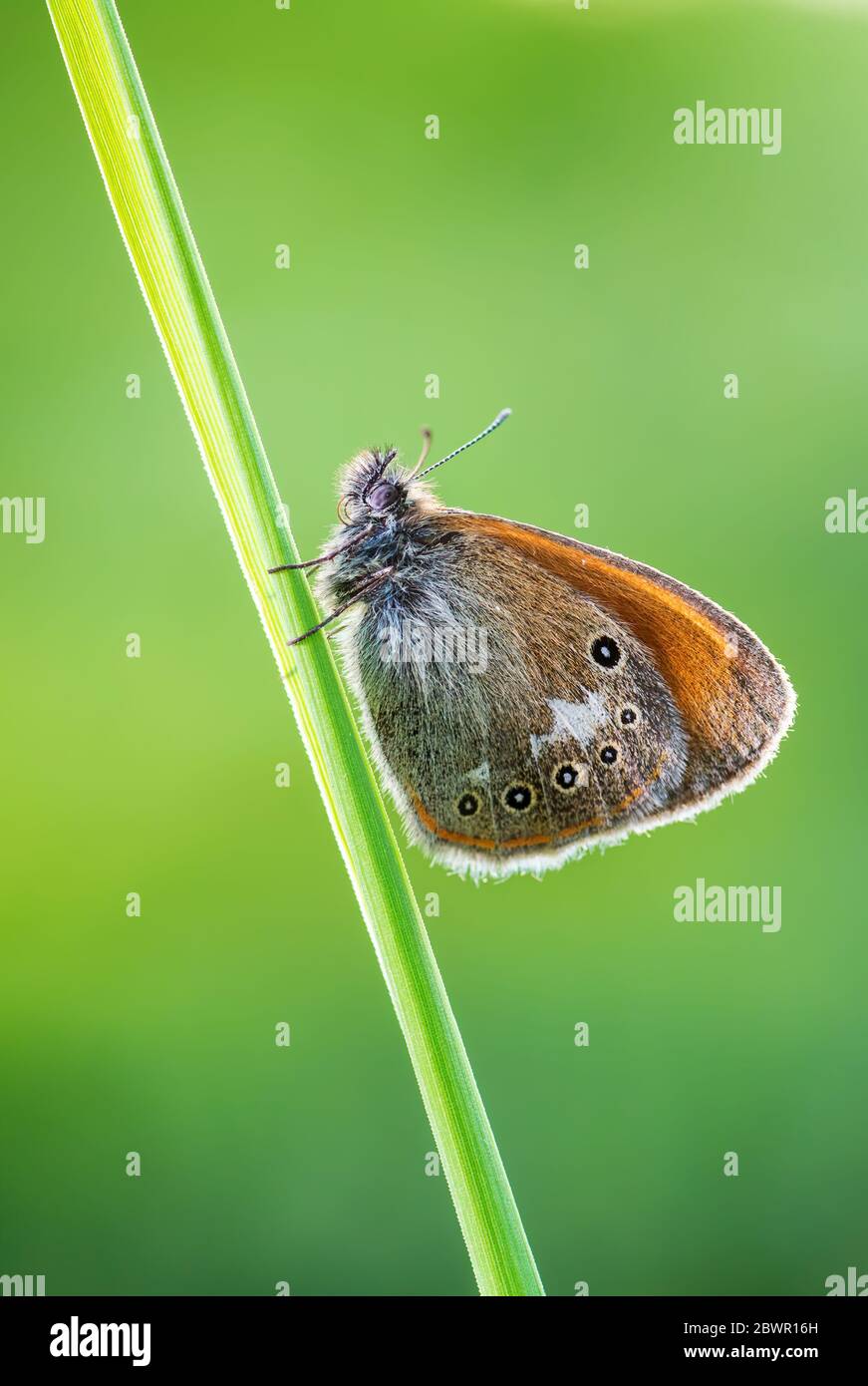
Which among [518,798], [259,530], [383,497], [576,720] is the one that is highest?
[383,497]

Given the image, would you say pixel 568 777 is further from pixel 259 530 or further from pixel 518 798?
pixel 259 530

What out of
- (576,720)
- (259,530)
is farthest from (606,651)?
(259,530)

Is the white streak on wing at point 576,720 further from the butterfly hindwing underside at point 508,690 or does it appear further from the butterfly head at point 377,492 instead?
the butterfly head at point 377,492

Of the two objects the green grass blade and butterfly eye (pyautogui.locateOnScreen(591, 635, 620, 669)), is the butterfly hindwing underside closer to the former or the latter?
butterfly eye (pyautogui.locateOnScreen(591, 635, 620, 669))

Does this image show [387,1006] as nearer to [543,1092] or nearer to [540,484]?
[543,1092]

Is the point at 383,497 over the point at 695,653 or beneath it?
over
